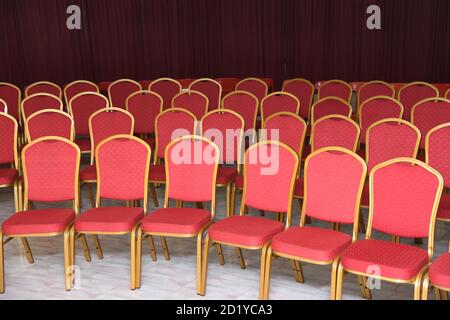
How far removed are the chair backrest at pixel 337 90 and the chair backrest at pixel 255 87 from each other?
33.8 inches

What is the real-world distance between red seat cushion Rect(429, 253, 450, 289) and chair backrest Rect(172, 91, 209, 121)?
415 cm

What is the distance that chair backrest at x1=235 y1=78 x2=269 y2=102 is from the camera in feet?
29.1

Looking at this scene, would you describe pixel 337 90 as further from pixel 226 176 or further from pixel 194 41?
pixel 194 41

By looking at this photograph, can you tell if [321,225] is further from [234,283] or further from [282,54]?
[282,54]

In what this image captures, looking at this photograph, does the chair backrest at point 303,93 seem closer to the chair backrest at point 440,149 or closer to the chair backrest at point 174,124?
the chair backrest at point 174,124

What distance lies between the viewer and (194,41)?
1295cm

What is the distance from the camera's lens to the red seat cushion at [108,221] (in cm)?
488

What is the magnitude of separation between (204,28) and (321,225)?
760cm

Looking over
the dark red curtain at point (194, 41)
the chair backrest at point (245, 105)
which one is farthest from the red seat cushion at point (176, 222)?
the dark red curtain at point (194, 41)

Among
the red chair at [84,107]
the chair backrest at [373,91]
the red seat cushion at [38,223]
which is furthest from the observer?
the chair backrest at [373,91]

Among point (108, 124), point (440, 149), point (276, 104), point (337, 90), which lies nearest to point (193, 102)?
point (276, 104)

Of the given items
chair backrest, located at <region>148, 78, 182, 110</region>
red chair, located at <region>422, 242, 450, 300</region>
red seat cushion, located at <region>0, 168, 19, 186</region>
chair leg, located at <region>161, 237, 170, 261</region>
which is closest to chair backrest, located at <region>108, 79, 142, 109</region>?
chair backrest, located at <region>148, 78, 182, 110</region>

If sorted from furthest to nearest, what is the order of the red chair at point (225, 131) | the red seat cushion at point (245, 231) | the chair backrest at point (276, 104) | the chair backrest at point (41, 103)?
the chair backrest at point (41, 103)
the chair backrest at point (276, 104)
the red chair at point (225, 131)
the red seat cushion at point (245, 231)

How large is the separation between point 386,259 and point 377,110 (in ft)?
10.1
